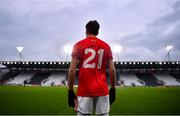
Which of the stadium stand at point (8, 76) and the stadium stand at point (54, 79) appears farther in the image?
the stadium stand at point (8, 76)

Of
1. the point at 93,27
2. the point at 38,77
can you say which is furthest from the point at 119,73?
the point at 93,27

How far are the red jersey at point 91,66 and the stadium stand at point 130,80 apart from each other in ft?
188

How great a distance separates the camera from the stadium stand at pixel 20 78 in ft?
201

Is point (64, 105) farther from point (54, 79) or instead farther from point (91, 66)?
point (54, 79)

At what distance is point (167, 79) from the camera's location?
210 feet

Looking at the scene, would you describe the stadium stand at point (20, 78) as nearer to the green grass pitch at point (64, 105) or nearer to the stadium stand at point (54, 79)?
the stadium stand at point (54, 79)

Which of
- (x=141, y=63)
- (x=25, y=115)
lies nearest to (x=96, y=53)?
(x=25, y=115)

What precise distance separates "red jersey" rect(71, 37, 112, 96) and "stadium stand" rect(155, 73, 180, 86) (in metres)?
60.1

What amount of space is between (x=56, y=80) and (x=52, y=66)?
29.7 feet

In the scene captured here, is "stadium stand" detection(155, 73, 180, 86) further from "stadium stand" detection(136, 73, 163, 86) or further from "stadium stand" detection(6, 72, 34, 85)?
"stadium stand" detection(6, 72, 34, 85)

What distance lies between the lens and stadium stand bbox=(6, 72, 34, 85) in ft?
201

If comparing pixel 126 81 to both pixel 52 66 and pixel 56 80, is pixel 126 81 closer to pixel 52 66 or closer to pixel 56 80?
pixel 56 80

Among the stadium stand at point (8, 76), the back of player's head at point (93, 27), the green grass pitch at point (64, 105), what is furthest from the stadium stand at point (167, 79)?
the back of player's head at point (93, 27)

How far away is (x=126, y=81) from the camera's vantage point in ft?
204
